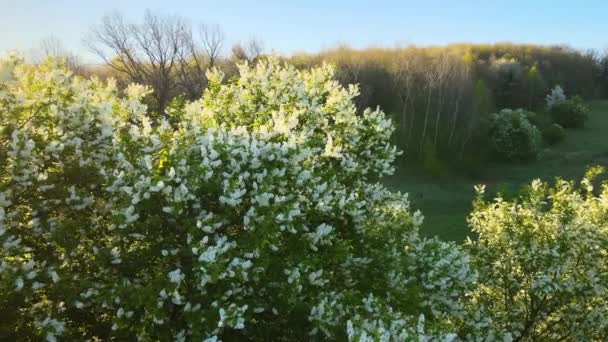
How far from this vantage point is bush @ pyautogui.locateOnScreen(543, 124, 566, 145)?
84500 millimetres

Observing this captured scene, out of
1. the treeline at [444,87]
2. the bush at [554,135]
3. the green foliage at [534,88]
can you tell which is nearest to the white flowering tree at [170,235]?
the treeline at [444,87]

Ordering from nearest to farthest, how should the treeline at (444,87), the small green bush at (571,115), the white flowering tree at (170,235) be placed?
the white flowering tree at (170,235), the treeline at (444,87), the small green bush at (571,115)

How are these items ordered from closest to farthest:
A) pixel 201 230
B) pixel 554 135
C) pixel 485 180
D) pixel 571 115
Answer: pixel 201 230 → pixel 485 180 → pixel 554 135 → pixel 571 115

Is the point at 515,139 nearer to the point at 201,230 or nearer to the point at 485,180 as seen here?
the point at 485,180

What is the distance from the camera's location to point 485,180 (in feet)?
232

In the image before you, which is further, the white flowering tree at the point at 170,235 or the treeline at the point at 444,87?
the treeline at the point at 444,87

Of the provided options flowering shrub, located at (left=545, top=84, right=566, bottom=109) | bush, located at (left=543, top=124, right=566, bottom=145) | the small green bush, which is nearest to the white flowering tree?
bush, located at (left=543, top=124, right=566, bottom=145)

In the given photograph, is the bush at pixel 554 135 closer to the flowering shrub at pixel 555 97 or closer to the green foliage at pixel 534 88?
the flowering shrub at pixel 555 97

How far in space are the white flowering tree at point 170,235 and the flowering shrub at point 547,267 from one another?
520cm

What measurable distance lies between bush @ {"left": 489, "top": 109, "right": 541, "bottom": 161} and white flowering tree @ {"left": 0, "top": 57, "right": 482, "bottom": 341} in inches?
2596

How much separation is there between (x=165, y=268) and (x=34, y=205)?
332cm

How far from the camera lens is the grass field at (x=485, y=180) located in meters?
55.1

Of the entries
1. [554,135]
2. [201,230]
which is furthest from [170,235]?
[554,135]

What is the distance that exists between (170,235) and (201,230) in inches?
40.9
